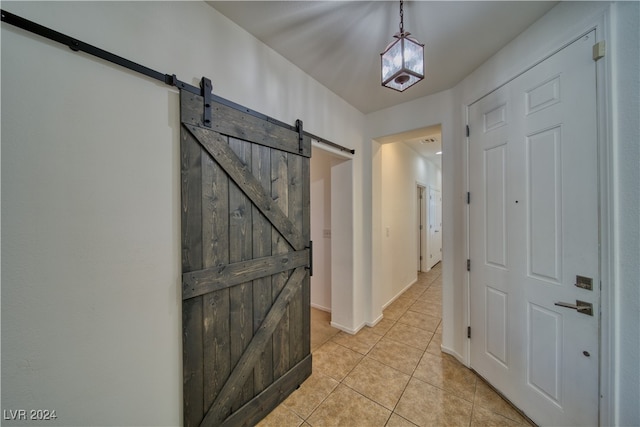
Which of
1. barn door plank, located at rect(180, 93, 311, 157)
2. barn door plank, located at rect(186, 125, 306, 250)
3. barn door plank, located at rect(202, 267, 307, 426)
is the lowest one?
barn door plank, located at rect(202, 267, 307, 426)

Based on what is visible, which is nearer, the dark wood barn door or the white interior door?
the dark wood barn door

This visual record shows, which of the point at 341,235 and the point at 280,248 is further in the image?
the point at 341,235

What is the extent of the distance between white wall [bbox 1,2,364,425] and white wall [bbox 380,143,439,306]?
265 cm

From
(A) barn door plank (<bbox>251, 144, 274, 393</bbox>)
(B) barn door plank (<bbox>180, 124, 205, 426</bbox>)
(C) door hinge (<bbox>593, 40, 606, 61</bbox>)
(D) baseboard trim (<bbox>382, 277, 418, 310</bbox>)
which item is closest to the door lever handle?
(C) door hinge (<bbox>593, 40, 606, 61</bbox>)

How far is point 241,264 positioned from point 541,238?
78.6 inches

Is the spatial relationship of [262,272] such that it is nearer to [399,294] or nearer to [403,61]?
[403,61]

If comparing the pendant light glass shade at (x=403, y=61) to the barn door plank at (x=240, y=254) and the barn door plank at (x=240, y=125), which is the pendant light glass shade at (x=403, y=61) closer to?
the barn door plank at (x=240, y=125)

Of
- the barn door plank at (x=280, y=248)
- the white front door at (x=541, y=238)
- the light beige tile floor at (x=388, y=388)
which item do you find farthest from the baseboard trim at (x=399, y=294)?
the barn door plank at (x=280, y=248)

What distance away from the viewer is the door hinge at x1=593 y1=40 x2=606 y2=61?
113 centimetres

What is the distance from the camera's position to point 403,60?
3.67 feet

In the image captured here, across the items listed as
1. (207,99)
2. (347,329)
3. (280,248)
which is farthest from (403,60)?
(347,329)

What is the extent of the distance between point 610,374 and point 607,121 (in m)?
1.28

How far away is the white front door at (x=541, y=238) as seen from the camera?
122cm

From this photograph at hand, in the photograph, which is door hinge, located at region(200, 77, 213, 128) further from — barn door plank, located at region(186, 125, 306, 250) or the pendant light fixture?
the pendant light fixture
